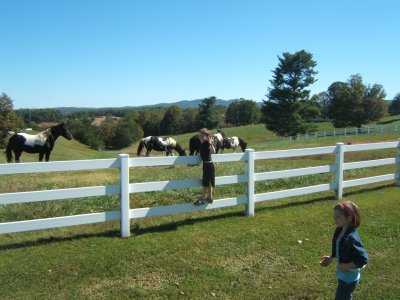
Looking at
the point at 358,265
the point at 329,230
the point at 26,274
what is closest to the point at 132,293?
the point at 26,274

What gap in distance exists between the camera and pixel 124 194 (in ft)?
22.8

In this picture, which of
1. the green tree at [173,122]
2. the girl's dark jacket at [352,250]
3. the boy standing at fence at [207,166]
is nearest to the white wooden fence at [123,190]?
the boy standing at fence at [207,166]

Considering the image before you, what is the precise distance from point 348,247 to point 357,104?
220ft

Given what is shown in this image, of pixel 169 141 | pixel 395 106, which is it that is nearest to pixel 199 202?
pixel 169 141

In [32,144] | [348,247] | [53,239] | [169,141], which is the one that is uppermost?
[32,144]

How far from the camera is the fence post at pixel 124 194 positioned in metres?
6.88

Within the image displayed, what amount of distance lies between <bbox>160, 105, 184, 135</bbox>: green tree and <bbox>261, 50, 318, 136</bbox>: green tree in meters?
66.0

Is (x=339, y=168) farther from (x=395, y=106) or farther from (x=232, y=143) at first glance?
(x=395, y=106)

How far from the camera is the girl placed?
4.02 meters

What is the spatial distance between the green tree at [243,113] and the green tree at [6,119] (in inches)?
3362

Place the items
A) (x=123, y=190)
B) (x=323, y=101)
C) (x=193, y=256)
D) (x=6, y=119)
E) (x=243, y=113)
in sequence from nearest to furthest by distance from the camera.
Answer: (x=193, y=256) < (x=123, y=190) < (x=6, y=119) < (x=323, y=101) < (x=243, y=113)

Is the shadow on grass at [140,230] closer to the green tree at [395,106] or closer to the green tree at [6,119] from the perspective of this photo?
the green tree at [6,119]

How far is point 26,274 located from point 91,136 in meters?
103

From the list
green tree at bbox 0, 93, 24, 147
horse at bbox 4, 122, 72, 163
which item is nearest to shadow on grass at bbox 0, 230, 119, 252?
horse at bbox 4, 122, 72, 163
